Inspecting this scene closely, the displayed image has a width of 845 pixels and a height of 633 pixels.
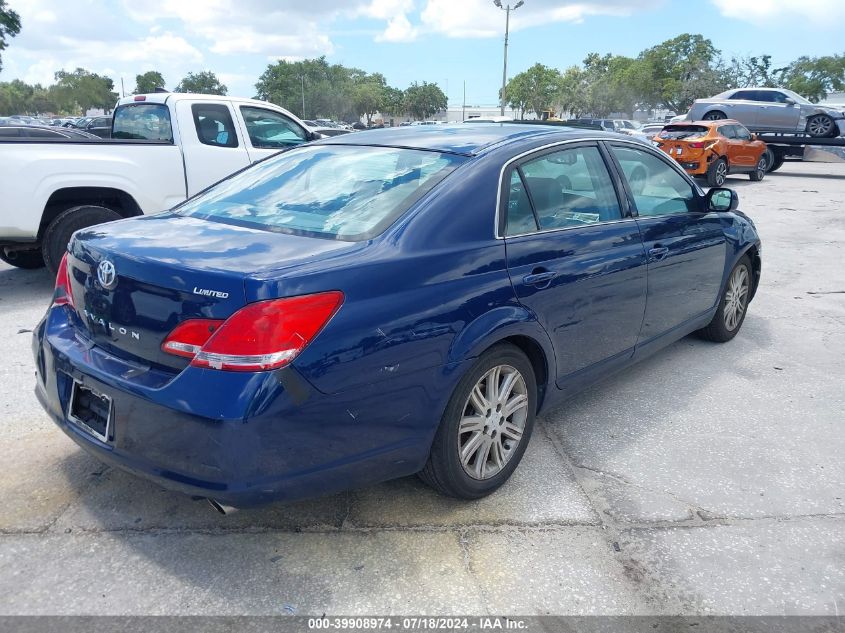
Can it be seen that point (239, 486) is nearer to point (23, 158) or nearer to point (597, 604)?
point (597, 604)

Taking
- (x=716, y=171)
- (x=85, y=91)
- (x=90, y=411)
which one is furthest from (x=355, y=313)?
(x=85, y=91)

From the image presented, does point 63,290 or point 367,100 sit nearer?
point 63,290

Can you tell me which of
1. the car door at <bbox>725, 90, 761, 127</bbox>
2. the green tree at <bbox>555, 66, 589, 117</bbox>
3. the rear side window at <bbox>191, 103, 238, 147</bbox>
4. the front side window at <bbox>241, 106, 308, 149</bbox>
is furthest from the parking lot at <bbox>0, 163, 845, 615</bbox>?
the green tree at <bbox>555, 66, 589, 117</bbox>

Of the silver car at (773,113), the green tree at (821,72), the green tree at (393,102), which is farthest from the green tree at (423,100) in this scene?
the silver car at (773,113)

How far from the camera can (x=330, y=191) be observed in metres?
3.23

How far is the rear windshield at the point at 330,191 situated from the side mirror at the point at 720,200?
252cm

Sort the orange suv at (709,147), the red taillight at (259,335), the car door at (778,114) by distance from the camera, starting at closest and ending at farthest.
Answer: the red taillight at (259,335), the orange suv at (709,147), the car door at (778,114)

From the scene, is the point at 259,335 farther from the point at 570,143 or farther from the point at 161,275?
the point at 570,143

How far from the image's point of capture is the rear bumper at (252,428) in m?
2.29

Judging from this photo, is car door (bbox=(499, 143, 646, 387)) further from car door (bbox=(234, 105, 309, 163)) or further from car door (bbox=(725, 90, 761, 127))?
car door (bbox=(725, 90, 761, 127))

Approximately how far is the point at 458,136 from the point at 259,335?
1.81 m

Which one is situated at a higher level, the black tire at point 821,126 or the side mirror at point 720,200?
the black tire at point 821,126

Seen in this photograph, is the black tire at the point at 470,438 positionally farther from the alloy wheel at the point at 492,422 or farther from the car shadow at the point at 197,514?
the car shadow at the point at 197,514

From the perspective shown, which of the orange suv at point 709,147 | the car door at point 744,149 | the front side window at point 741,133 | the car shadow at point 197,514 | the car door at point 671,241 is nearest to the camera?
the car shadow at point 197,514
